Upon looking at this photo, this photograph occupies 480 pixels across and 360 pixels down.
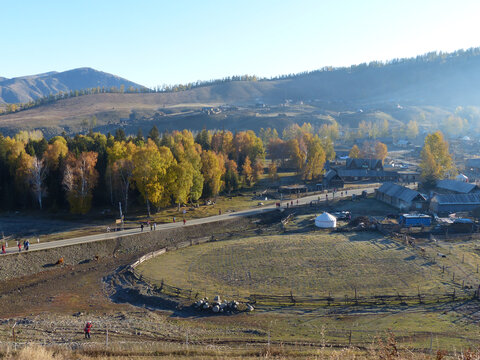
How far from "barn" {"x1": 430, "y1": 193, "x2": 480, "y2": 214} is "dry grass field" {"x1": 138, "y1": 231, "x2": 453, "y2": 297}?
626 inches

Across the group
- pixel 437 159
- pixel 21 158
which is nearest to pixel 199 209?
pixel 21 158

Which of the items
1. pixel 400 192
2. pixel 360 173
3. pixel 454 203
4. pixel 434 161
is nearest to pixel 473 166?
pixel 434 161

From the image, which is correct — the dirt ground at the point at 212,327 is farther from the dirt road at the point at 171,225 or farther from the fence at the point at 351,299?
the dirt road at the point at 171,225

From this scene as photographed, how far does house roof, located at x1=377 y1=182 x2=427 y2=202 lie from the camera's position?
56.2m

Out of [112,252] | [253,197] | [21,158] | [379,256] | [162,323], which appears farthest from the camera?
[253,197]

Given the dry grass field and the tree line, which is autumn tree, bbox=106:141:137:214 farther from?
the dry grass field

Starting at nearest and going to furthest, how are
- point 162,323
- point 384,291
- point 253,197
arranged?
point 162,323
point 384,291
point 253,197

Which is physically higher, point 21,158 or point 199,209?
point 21,158

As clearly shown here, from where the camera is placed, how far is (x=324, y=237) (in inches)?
1763

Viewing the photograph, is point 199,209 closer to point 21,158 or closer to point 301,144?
point 21,158

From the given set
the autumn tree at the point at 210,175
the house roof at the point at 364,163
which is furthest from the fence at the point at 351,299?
the house roof at the point at 364,163

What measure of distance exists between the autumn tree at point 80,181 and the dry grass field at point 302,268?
19.2 m

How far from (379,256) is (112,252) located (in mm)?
27860

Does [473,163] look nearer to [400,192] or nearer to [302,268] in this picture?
[400,192]
